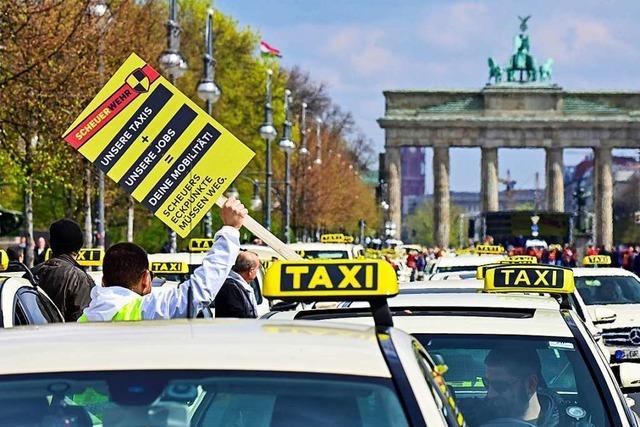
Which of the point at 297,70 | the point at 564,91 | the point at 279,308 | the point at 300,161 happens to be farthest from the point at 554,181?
the point at 279,308

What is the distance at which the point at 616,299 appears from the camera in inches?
851

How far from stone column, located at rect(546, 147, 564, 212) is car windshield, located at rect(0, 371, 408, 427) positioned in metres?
128

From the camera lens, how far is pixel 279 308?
10.5 meters

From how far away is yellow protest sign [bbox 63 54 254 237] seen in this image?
424 inches

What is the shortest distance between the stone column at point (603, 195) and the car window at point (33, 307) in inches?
4825

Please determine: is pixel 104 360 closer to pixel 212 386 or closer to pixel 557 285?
pixel 212 386

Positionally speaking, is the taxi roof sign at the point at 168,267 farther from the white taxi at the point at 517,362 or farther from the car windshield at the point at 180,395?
the car windshield at the point at 180,395

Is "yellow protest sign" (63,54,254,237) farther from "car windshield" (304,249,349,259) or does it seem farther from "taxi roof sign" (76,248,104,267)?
"car windshield" (304,249,349,259)

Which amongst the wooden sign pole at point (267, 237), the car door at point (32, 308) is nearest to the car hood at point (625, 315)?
the car door at point (32, 308)

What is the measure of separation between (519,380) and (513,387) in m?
0.05

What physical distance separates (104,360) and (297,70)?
338ft

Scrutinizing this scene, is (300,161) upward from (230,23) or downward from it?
downward

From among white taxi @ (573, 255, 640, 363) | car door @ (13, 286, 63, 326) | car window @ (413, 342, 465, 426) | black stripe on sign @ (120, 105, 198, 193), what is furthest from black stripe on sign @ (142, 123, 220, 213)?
white taxi @ (573, 255, 640, 363)

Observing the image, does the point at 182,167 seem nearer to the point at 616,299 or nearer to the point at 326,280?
the point at 326,280
